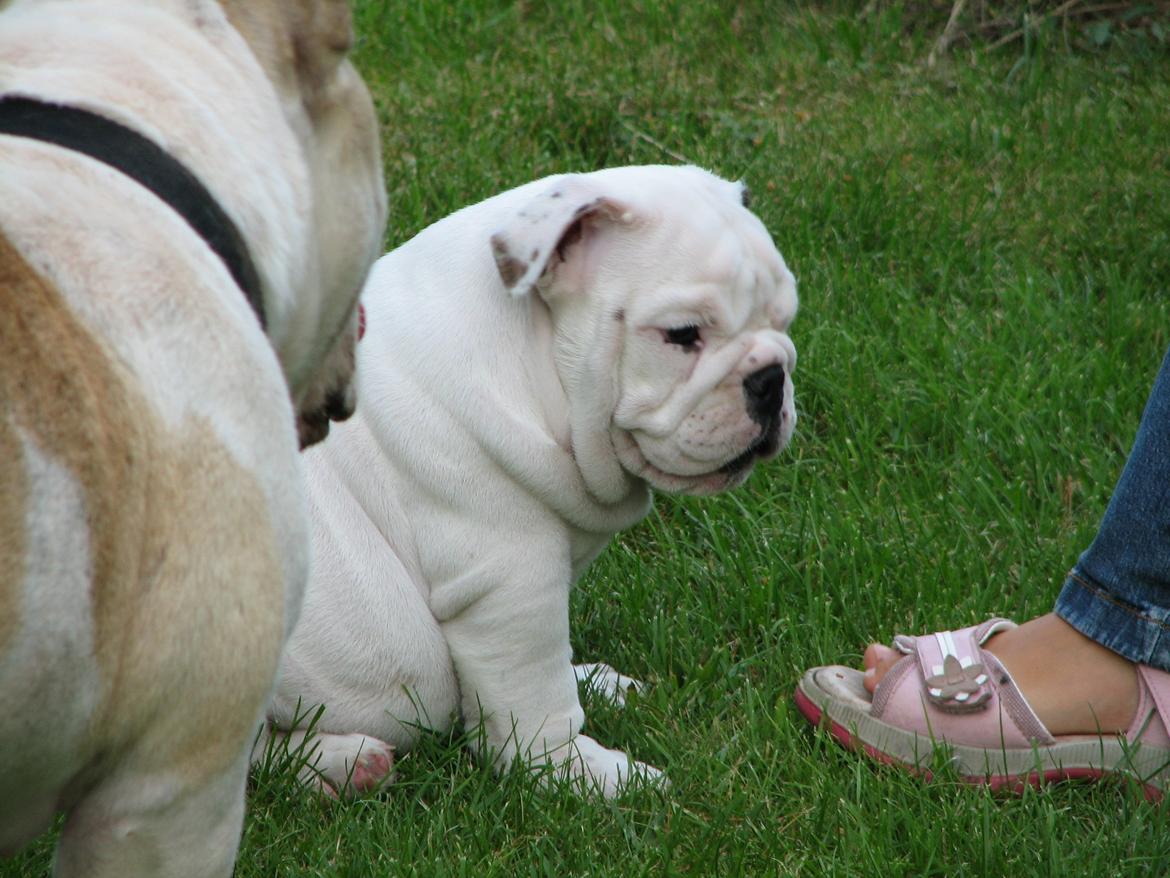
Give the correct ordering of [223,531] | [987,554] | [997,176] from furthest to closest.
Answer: [997,176] < [987,554] < [223,531]

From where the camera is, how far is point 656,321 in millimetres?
2541

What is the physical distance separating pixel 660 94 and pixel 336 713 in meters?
3.20

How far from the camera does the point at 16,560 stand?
4.22ft

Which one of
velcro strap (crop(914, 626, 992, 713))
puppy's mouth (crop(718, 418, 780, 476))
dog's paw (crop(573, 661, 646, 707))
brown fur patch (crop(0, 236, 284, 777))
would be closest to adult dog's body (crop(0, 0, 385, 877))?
brown fur patch (crop(0, 236, 284, 777))

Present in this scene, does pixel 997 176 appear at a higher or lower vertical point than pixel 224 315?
lower

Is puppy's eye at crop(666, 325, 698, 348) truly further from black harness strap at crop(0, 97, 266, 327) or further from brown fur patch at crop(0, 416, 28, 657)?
brown fur patch at crop(0, 416, 28, 657)

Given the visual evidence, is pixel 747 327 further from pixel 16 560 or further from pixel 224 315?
pixel 16 560

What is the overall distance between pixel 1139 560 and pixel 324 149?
1.64 meters

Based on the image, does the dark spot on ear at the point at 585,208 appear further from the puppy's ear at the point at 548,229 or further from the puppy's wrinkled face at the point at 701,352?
the puppy's wrinkled face at the point at 701,352

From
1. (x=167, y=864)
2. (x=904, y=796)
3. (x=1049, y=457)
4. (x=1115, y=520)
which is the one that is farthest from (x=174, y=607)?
(x=1049, y=457)

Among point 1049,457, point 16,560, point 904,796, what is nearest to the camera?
point 16,560

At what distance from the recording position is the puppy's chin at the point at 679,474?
8.59 ft

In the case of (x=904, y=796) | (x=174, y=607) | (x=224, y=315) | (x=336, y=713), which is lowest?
(x=336, y=713)

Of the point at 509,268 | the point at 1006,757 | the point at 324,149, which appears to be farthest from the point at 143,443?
the point at 1006,757
